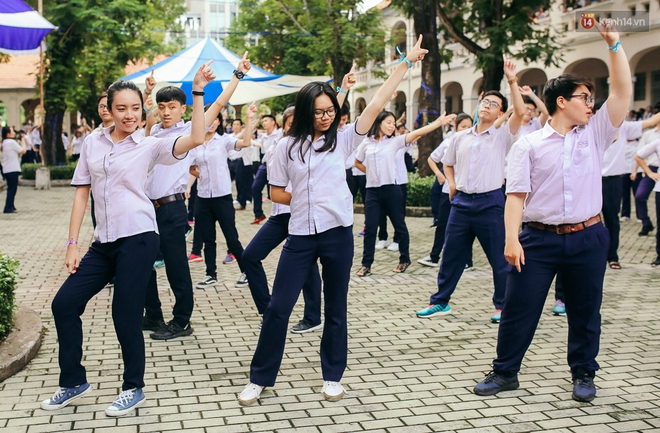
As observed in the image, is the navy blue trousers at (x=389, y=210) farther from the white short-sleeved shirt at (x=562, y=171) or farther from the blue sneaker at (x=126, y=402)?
the blue sneaker at (x=126, y=402)

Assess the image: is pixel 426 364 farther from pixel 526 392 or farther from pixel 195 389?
pixel 195 389

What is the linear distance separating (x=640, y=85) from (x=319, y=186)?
876 inches

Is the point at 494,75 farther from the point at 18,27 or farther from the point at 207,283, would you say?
the point at 18,27

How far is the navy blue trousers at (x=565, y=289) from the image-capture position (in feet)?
15.2

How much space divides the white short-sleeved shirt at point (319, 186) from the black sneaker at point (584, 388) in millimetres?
1667

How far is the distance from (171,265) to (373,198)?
152 inches

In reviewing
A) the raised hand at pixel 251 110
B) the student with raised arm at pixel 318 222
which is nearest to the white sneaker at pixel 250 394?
the student with raised arm at pixel 318 222

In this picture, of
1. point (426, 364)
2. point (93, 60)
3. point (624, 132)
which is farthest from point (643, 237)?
point (93, 60)

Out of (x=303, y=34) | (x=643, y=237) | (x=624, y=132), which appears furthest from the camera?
(x=303, y=34)

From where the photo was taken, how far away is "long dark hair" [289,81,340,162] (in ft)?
15.1

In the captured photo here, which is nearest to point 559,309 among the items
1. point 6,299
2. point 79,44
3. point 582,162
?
point 582,162

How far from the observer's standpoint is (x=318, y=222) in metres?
4.62

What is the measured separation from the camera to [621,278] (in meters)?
8.82

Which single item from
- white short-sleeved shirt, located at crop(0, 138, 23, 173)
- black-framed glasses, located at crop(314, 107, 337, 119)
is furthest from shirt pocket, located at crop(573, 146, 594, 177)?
white short-sleeved shirt, located at crop(0, 138, 23, 173)
